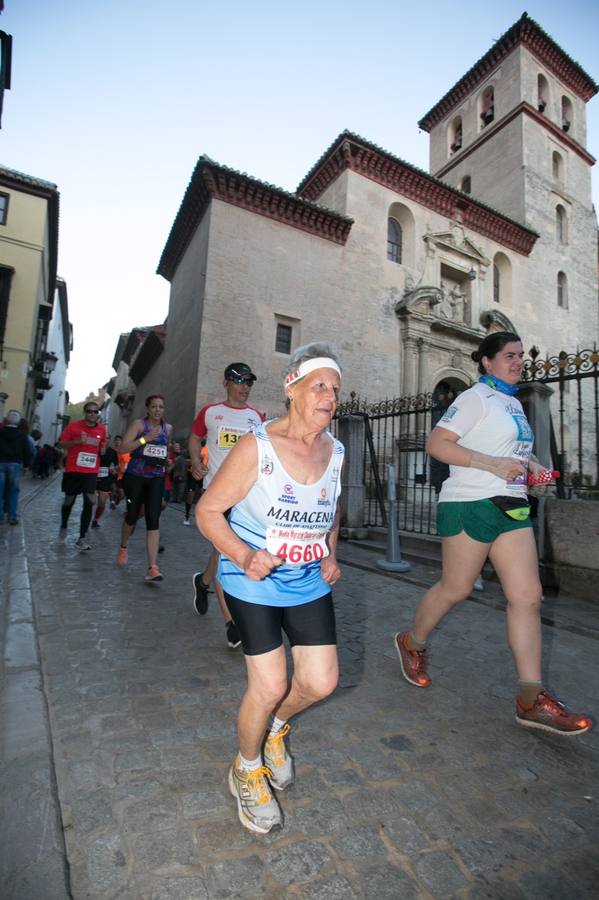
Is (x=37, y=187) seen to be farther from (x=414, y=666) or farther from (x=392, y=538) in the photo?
(x=414, y=666)

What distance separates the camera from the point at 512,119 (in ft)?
80.7

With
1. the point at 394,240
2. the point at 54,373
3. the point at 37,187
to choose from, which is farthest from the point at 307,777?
the point at 54,373

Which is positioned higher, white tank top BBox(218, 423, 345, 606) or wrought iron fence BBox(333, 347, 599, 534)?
wrought iron fence BBox(333, 347, 599, 534)

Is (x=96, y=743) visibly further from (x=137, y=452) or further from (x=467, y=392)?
(x=137, y=452)

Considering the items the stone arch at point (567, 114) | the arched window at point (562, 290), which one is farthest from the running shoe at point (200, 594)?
the stone arch at point (567, 114)

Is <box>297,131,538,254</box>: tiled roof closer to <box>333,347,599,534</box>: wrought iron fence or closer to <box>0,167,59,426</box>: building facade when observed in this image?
<box>333,347,599,534</box>: wrought iron fence

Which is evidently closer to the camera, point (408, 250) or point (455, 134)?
point (408, 250)

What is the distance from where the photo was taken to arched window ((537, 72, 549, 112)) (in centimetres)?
2548

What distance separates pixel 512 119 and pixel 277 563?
103ft

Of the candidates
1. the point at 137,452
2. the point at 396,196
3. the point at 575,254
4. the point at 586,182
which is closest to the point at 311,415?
the point at 137,452

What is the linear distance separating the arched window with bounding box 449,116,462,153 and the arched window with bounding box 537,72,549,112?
4488mm

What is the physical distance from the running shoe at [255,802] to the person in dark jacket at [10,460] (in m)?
8.41

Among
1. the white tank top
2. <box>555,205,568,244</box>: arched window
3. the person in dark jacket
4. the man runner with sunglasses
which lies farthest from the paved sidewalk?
<box>555,205,568,244</box>: arched window

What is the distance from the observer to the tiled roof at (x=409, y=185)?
61.6 feet
